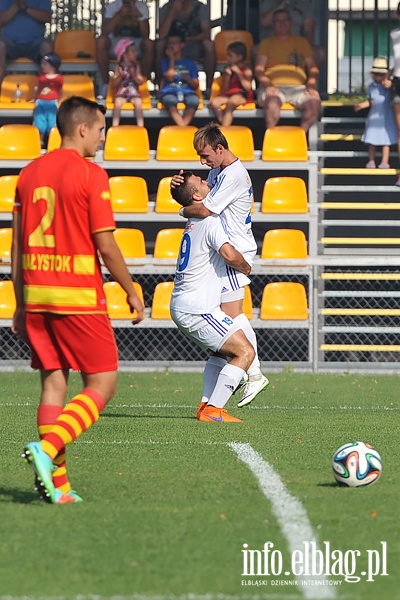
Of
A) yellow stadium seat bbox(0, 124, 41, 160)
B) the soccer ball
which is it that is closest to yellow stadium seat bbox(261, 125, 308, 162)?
yellow stadium seat bbox(0, 124, 41, 160)

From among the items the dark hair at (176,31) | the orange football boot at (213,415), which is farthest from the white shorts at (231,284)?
the dark hair at (176,31)

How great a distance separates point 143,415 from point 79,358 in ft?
15.4

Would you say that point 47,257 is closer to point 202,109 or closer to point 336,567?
point 336,567

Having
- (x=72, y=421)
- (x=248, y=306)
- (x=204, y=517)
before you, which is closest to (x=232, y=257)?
(x=72, y=421)

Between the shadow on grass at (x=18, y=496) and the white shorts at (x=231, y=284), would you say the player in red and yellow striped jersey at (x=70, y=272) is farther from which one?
the white shorts at (x=231, y=284)

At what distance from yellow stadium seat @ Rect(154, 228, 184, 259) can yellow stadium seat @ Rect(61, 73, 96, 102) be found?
10.7 ft

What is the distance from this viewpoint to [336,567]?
4488 millimetres

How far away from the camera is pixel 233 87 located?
1814cm

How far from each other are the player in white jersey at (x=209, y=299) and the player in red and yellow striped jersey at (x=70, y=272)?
3.92m

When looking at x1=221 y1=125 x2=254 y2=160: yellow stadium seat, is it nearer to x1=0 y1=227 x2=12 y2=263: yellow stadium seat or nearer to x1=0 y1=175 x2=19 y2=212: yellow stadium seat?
x1=0 y1=175 x2=19 y2=212: yellow stadium seat

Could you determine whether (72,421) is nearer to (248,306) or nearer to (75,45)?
(248,306)

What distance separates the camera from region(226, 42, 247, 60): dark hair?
1815 cm

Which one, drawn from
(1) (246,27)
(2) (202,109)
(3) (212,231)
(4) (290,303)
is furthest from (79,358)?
(1) (246,27)

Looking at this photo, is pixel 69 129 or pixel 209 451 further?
pixel 209 451
